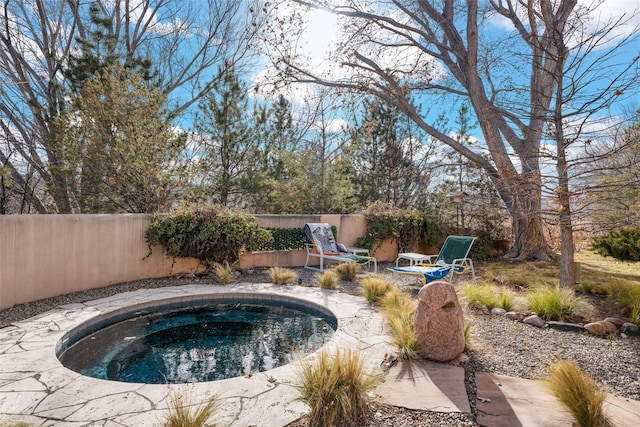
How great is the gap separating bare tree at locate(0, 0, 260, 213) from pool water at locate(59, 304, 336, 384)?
5.15m

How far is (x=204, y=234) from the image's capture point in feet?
20.4

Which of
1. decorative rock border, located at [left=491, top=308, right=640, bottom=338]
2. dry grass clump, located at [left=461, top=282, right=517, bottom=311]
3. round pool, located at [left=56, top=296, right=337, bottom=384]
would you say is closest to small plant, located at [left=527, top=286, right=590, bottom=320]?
decorative rock border, located at [left=491, top=308, right=640, bottom=338]

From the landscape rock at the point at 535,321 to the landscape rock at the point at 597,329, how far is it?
0.38 metres

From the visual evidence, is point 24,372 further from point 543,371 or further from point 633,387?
point 633,387

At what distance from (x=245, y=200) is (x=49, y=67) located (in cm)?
582

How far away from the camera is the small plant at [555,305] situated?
4.08 meters

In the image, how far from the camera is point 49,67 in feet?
30.4

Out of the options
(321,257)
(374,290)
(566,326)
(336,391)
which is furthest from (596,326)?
(321,257)

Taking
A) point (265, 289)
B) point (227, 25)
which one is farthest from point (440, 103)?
point (265, 289)

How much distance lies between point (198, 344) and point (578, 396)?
10.8ft

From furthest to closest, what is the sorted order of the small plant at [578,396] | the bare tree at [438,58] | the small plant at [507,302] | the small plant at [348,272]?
1. the bare tree at [438,58]
2. the small plant at [348,272]
3. the small plant at [507,302]
4. the small plant at [578,396]

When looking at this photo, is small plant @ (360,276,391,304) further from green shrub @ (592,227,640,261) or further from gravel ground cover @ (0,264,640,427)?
green shrub @ (592,227,640,261)

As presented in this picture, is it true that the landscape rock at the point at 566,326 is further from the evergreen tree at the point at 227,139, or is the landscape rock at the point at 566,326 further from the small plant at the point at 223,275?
the evergreen tree at the point at 227,139

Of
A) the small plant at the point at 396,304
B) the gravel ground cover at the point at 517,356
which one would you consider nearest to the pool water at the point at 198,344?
the small plant at the point at 396,304
